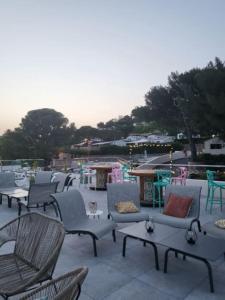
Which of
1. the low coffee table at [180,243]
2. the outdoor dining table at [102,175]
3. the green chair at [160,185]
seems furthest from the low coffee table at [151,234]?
the outdoor dining table at [102,175]

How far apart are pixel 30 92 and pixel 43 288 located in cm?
1310

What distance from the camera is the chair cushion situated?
13.1 feet

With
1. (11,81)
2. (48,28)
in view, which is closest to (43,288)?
(48,28)

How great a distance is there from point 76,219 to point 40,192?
1.65 meters

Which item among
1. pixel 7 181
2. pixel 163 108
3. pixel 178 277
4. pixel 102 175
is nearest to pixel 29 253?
pixel 178 277

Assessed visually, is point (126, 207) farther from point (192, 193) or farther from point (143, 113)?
point (143, 113)

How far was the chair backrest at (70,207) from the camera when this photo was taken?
11.5 ft

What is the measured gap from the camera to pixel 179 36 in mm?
9000

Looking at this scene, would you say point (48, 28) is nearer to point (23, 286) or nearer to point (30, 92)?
point (30, 92)

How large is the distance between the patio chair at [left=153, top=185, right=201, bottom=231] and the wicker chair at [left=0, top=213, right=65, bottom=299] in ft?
6.17

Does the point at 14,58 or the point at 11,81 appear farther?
the point at 11,81

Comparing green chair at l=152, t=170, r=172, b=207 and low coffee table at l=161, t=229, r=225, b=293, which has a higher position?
green chair at l=152, t=170, r=172, b=207

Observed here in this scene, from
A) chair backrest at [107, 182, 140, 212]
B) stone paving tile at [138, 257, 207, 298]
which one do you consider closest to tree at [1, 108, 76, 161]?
chair backrest at [107, 182, 140, 212]

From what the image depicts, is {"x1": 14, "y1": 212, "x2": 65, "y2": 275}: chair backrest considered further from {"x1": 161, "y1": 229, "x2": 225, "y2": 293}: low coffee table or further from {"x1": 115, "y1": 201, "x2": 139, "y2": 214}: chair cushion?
{"x1": 115, "y1": 201, "x2": 139, "y2": 214}: chair cushion
